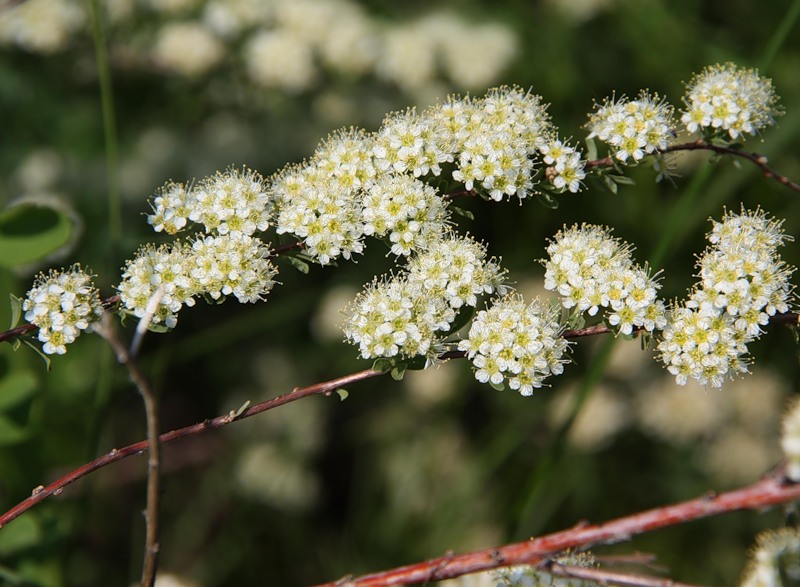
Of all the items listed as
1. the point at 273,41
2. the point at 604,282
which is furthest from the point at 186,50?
the point at 604,282

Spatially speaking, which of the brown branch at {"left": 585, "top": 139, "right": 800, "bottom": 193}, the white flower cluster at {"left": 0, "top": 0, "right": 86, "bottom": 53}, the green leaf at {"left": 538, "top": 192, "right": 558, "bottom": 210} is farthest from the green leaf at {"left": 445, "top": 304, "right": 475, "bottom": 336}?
the white flower cluster at {"left": 0, "top": 0, "right": 86, "bottom": 53}

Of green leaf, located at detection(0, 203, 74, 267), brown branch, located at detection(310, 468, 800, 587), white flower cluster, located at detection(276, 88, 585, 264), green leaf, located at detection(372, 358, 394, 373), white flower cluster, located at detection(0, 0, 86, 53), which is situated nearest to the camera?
brown branch, located at detection(310, 468, 800, 587)

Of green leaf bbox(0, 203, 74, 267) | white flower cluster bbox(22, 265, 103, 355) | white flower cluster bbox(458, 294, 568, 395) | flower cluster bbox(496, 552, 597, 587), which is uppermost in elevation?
green leaf bbox(0, 203, 74, 267)

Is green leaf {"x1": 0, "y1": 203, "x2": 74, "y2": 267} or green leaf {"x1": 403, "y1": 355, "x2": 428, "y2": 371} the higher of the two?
green leaf {"x1": 0, "y1": 203, "x2": 74, "y2": 267}

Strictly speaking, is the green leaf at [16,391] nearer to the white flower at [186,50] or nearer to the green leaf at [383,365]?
the green leaf at [383,365]

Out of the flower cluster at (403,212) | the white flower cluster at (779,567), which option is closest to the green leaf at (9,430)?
the flower cluster at (403,212)

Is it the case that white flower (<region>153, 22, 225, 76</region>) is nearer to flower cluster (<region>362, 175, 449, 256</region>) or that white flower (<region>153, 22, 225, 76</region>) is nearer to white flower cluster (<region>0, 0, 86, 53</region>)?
white flower cluster (<region>0, 0, 86, 53</region>)

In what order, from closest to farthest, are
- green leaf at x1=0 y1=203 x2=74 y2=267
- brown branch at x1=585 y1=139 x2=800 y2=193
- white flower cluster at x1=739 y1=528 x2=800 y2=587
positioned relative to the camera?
white flower cluster at x1=739 y1=528 x2=800 y2=587 → brown branch at x1=585 y1=139 x2=800 y2=193 → green leaf at x1=0 y1=203 x2=74 y2=267
